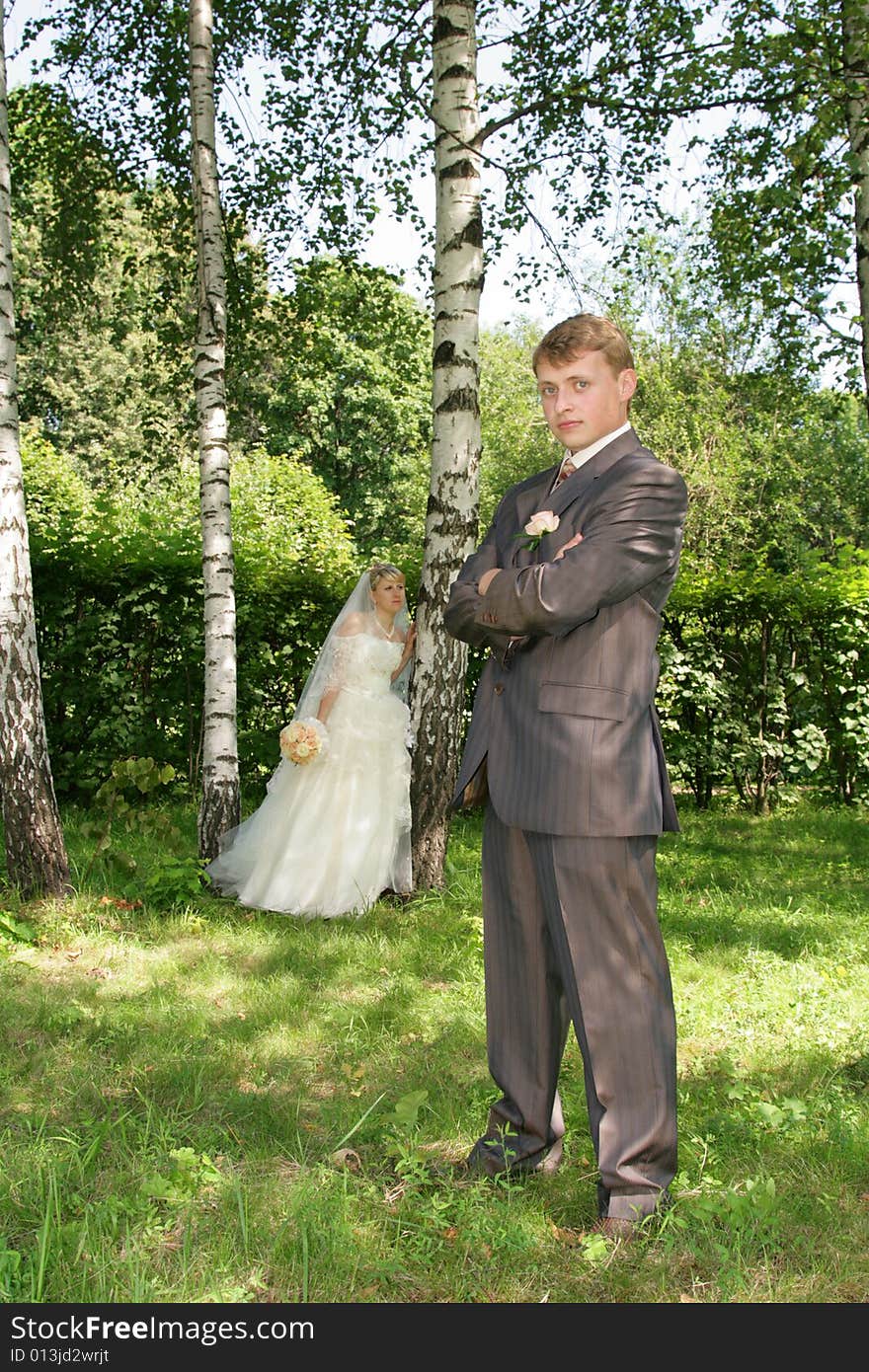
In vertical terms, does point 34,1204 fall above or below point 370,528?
below

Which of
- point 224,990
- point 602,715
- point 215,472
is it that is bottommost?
point 224,990

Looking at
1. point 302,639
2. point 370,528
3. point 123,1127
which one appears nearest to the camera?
point 123,1127

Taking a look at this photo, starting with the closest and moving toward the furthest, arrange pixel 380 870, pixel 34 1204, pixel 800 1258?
pixel 800 1258, pixel 34 1204, pixel 380 870

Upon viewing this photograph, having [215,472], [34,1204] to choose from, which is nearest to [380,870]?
[215,472]

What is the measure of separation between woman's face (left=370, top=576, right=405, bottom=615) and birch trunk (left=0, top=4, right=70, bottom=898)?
2.16 meters

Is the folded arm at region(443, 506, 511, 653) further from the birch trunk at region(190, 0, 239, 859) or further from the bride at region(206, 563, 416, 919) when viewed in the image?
the birch trunk at region(190, 0, 239, 859)

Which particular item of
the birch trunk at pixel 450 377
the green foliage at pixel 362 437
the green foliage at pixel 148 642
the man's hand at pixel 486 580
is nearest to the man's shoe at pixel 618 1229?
the man's hand at pixel 486 580

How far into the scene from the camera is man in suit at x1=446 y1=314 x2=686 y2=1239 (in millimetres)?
2754

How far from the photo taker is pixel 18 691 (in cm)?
579

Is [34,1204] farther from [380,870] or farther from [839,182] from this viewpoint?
[839,182]

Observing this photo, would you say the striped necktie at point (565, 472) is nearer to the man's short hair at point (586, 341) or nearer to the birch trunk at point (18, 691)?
the man's short hair at point (586, 341)

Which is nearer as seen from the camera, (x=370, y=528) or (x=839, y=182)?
(x=839, y=182)

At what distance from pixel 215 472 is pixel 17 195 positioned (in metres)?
4.91

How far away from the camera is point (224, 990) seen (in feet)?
15.9
